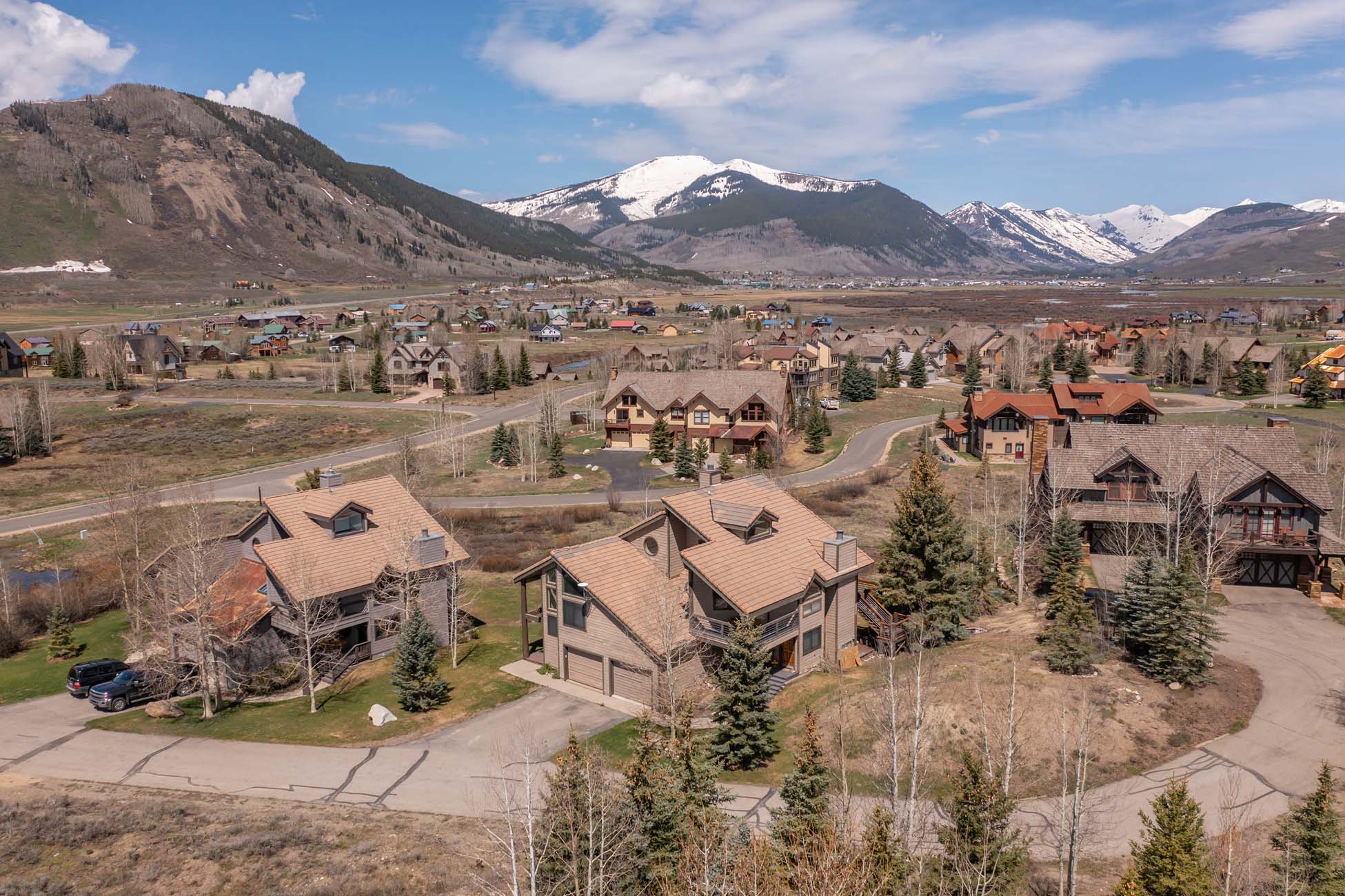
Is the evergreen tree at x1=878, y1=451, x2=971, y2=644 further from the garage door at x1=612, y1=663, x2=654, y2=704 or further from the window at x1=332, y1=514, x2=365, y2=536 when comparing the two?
the window at x1=332, y1=514, x2=365, y2=536

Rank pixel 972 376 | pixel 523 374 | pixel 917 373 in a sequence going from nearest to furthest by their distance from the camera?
pixel 972 376 < pixel 917 373 < pixel 523 374

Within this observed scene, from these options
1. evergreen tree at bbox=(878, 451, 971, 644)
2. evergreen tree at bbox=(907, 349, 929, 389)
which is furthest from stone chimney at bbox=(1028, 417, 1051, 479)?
evergreen tree at bbox=(907, 349, 929, 389)

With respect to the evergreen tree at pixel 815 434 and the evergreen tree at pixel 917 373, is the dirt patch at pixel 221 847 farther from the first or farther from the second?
the evergreen tree at pixel 917 373

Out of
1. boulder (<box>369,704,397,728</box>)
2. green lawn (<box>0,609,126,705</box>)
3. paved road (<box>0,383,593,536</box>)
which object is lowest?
green lawn (<box>0,609,126,705</box>)

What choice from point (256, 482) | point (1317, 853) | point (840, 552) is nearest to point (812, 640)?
point (840, 552)

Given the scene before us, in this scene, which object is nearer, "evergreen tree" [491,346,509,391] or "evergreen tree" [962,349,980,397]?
"evergreen tree" [962,349,980,397]

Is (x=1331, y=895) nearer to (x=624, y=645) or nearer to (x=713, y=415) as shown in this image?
(x=624, y=645)

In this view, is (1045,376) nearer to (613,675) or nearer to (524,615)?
(524,615)
